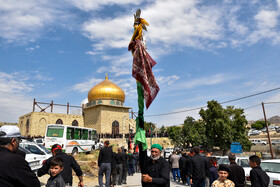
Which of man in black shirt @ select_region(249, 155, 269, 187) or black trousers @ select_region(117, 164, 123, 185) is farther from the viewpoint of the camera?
black trousers @ select_region(117, 164, 123, 185)

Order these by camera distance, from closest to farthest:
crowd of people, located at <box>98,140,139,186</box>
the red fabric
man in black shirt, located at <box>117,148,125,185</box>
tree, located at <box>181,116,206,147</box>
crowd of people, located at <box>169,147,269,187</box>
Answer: crowd of people, located at <box>169,147,269,187</box>, the red fabric, crowd of people, located at <box>98,140,139,186</box>, man in black shirt, located at <box>117,148,125,185</box>, tree, located at <box>181,116,206,147</box>

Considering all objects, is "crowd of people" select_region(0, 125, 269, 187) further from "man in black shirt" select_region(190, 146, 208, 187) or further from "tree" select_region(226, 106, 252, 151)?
"tree" select_region(226, 106, 252, 151)

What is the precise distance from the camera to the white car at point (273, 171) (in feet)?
21.7

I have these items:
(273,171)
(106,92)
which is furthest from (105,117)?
(273,171)

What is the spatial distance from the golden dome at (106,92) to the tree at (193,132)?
11.6 metres

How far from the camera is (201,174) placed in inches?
232

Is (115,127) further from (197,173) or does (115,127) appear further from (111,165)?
(197,173)

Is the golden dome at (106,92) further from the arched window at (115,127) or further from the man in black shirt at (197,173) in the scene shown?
the man in black shirt at (197,173)

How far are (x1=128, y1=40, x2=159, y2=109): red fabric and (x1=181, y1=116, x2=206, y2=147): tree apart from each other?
2015 cm

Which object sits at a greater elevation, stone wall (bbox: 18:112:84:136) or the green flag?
stone wall (bbox: 18:112:84:136)

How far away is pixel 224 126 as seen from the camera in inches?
806

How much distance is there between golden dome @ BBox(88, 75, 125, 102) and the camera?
3450 centimetres

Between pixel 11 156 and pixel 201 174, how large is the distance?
197 inches

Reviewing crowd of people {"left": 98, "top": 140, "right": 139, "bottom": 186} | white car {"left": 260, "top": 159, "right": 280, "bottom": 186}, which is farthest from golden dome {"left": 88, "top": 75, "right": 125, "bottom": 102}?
white car {"left": 260, "top": 159, "right": 280, "bottom": 186}
